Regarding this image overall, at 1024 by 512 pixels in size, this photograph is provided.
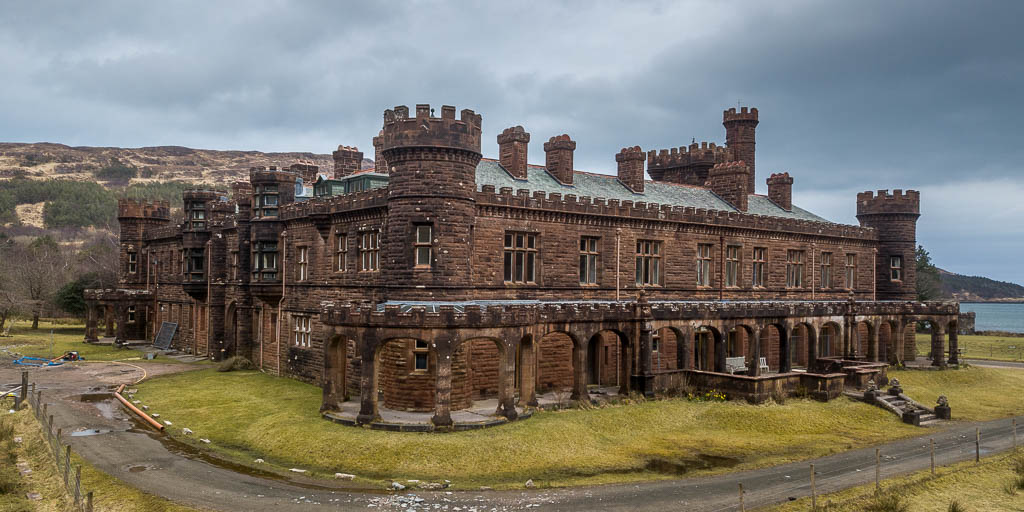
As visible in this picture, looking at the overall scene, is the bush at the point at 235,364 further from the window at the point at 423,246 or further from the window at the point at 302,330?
the window at the point at 423,246

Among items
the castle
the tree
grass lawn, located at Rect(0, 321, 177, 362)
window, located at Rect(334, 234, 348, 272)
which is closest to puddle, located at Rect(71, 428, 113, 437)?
the castle

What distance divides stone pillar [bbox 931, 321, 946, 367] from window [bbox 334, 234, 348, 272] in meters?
33.9

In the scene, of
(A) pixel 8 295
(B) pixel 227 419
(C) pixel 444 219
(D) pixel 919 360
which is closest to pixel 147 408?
(B) pixel 227 419

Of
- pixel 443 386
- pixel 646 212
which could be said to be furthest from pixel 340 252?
pixel 646 212

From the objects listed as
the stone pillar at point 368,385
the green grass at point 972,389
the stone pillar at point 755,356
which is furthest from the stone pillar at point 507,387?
the green grass at point 972,389

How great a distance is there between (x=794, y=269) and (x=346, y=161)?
2841 cm

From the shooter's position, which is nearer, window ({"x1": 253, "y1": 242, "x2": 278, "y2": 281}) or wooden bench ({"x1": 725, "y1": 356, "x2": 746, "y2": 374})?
wooden bench ({"x1": 725, "y1": 356, "x2": 746, "y2": 374})

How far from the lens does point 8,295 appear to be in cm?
5597

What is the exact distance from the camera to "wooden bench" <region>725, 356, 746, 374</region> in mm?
32938

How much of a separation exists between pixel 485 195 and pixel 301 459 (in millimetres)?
13495

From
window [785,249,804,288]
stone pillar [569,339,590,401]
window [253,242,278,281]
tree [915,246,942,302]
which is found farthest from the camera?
tree [915,246,942,302]

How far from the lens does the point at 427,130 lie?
26297 millimetres

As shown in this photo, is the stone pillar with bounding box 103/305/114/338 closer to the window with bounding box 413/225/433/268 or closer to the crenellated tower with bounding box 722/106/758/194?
the window with bounding box 413/225/433/268

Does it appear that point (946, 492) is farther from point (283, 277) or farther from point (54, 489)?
point (283, 277)
